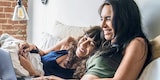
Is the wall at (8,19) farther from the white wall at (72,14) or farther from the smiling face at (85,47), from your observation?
the smiling face at (85,47)

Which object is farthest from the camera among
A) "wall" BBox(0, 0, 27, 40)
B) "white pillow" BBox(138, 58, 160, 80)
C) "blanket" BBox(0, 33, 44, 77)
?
"wall" BBox(0, 0, 27, 40)

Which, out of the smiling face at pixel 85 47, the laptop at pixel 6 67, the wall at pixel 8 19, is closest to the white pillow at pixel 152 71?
the smiling face at pixel 85 47

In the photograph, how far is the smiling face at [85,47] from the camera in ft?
5.92

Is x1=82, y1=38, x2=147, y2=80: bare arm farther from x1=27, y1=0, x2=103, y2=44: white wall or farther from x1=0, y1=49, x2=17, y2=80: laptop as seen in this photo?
x1=27, y1=0, x2=103, y2=44: white wall

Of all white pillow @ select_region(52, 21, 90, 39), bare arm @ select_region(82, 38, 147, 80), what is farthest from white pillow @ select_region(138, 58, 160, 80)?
white pillow @ select_region(52, 21, 90, 39)

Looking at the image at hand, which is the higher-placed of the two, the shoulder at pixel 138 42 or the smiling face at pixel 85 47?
the shoulder at pixel 138 42

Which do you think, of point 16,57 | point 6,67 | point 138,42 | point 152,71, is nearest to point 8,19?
point 16,57

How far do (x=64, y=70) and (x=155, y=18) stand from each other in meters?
0.73

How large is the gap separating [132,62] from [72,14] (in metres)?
1.57

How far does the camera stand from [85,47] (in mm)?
1846

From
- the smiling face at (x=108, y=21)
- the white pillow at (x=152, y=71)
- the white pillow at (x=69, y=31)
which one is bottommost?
the white pillow at (x=69, y=31)

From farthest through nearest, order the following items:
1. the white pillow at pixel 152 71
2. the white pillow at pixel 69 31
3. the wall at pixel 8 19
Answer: the wall at pixel 8 19, the white pillow at pixel 69 31, the white pillow at pixel 152 71

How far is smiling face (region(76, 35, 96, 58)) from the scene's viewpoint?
180cm

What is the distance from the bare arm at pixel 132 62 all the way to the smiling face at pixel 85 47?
1.41ft
